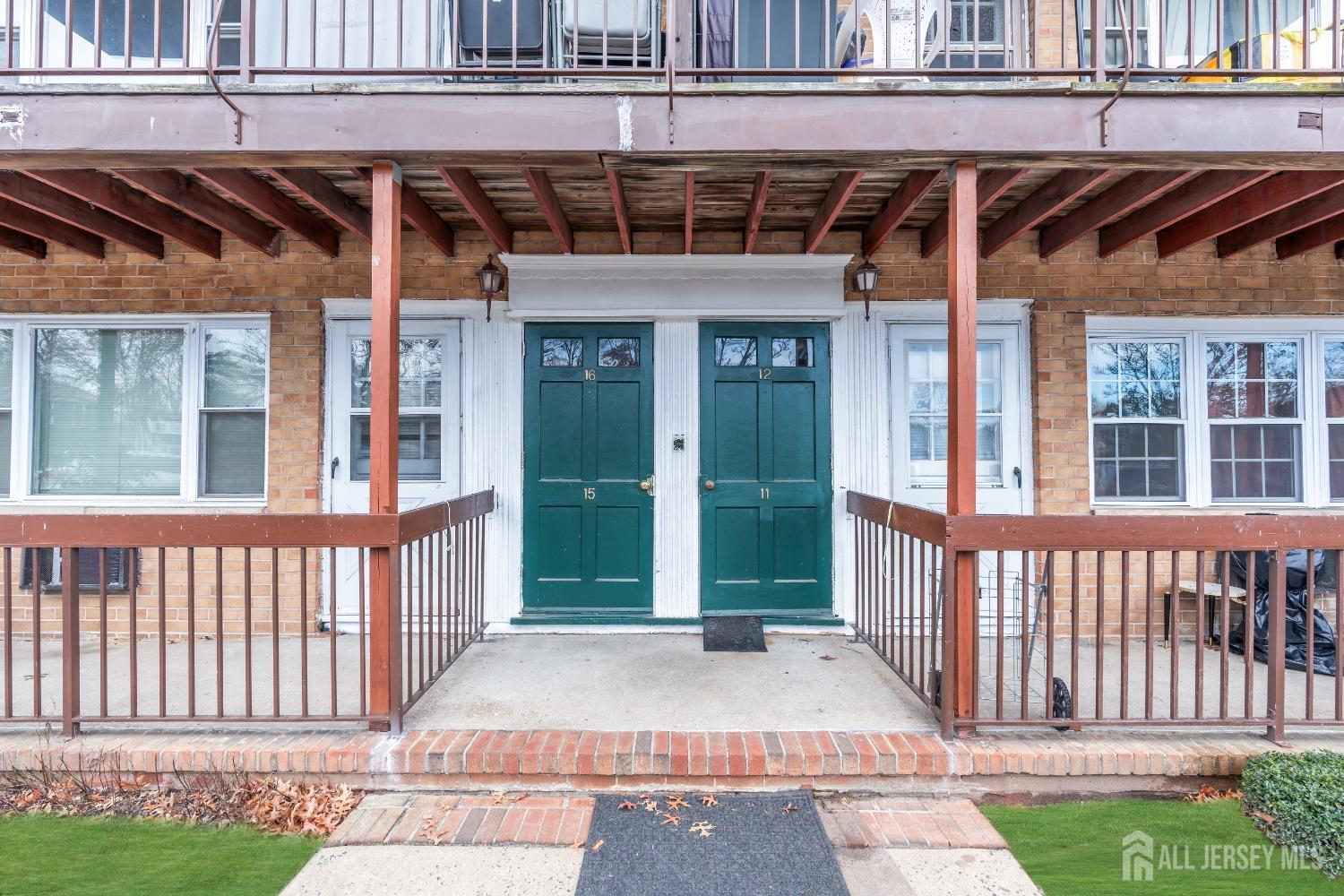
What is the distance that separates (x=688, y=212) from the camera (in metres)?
3.79

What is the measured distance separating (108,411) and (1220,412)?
7.65 metres

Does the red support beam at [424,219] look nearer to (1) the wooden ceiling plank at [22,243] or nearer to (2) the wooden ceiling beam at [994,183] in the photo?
(1) the wooden ceiling plank at [22,243]

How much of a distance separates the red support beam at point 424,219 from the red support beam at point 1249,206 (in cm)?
429

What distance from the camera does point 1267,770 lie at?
2672mm

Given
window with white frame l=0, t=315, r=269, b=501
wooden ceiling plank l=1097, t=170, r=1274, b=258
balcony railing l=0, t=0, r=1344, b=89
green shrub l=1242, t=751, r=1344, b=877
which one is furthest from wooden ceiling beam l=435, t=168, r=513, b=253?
green shrub l=1242, t=751, r=1344, b=877

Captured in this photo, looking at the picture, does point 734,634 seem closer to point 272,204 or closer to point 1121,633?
point 1121,633

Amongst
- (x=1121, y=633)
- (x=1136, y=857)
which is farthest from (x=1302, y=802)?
(x=1121, y=633)

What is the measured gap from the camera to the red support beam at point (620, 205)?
3.24 m

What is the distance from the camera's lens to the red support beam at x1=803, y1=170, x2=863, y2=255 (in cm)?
333

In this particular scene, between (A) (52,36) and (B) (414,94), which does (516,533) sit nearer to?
(B) (414,94)

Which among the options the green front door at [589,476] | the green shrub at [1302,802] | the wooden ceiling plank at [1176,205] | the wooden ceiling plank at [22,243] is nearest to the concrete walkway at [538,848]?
the green shrub at [1302,802]

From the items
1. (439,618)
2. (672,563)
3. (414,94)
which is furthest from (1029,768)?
(414,94)

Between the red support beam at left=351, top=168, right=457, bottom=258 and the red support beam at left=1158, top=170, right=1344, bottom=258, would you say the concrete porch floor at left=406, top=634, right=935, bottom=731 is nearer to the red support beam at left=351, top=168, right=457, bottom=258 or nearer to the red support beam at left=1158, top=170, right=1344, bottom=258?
the red support beam at left=351, top=168, right=457, bottom=258

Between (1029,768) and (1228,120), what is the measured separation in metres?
2.80
